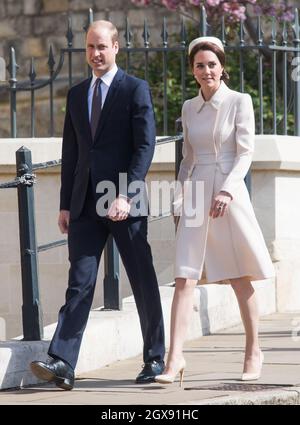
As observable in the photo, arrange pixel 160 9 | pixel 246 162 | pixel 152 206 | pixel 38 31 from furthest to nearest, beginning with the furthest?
pixel 38 31
pixel 160 9
pixel 152 206
pixel 246 162

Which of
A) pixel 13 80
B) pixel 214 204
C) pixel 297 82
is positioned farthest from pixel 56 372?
pixel 297 82

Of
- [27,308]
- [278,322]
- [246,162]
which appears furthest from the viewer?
[278,322]

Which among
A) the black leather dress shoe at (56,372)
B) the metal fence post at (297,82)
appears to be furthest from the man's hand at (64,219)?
the metal fence post at (297,82)

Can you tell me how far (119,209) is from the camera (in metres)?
7.36

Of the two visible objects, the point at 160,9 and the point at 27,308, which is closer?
the point at 27,308

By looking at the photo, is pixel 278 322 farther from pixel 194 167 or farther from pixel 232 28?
pixel 232 28

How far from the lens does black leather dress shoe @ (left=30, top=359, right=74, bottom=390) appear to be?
7293 mm

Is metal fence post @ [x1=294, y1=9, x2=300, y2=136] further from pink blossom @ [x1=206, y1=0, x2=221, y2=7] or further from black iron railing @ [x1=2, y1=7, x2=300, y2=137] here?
pink blossom @ [x1=206, y1=0, x2=221, y2=7]

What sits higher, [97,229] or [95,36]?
[95,36]

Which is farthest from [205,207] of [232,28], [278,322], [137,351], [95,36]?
[232,28]

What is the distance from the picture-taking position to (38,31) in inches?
839

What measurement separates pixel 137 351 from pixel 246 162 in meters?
1.79

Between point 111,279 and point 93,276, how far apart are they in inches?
56.1

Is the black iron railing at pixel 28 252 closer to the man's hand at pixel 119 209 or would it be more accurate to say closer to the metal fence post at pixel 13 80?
the man's hand at pixel 119 209
